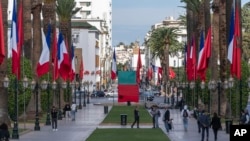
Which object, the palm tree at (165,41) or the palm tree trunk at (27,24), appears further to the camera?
the palm tree at (165,41)

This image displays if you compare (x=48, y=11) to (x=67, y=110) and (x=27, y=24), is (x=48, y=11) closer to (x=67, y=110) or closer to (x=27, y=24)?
(x=67, y=110)

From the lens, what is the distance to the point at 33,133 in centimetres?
4500

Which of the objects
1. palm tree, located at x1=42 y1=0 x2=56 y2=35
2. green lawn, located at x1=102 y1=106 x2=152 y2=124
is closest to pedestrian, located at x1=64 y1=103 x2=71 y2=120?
green lawn, located at x1=102 y1=106 x2=152 y2=124

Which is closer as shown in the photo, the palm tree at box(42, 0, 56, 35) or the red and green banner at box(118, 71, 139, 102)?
the palm tree at box(42, 0, 56, 35)

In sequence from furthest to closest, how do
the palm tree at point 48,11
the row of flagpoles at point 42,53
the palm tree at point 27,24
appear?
1. the palm tree at point 48,11
2. the palm tree at point 27,24
3. the row of flagpoles at point 42,53

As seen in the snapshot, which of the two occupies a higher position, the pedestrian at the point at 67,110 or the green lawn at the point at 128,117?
the pedestrian at the point at 67,110

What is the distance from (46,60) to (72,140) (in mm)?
12184

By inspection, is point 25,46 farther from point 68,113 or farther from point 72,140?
point 72,140

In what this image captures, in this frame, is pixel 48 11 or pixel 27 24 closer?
pixel 27 24

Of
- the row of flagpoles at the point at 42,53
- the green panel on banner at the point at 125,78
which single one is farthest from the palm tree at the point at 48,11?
the green panel on banner at the point at 125,78

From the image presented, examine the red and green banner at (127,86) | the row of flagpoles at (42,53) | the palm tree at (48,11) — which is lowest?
the red and green banner at (127,86)

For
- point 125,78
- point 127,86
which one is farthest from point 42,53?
point 125,78

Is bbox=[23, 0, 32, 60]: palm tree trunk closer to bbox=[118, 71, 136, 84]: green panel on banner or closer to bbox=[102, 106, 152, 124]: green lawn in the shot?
bbox=[102, 106, 152, 124]: green lawn

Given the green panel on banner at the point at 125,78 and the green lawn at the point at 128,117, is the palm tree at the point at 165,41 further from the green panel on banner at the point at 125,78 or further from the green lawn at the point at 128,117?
the green lawn at the point at 128,117
